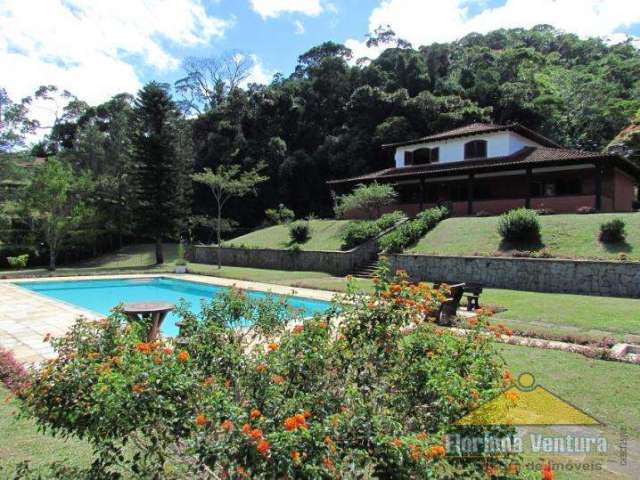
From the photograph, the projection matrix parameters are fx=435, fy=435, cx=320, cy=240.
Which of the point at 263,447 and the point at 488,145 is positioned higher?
the point at 488,145

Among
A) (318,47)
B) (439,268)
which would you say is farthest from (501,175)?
(318,47)

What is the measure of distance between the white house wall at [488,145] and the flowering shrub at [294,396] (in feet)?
83.2

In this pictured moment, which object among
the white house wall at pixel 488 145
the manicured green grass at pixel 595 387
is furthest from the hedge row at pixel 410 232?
the manicured green grass at pixel 595 387

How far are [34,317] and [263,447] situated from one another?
38.3ft

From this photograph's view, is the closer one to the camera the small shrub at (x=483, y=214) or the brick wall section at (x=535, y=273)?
the brick wall section at (x=535, y=273)

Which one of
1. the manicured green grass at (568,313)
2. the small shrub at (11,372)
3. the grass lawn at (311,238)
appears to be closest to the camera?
the small shrub at (11,372)

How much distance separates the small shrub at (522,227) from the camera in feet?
56.2

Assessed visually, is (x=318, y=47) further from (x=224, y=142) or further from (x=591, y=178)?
(x=591, y=178)

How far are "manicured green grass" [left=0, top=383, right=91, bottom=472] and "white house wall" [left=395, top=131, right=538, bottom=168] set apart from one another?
88.6 feet

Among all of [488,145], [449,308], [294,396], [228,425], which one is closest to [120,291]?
[449,308]

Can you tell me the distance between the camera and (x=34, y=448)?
425cm

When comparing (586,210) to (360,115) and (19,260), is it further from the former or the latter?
(19,260)

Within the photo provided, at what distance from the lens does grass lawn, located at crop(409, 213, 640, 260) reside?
15.1 m

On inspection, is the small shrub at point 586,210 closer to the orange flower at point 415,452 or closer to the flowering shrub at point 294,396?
the flowering shrub at point 294,396
